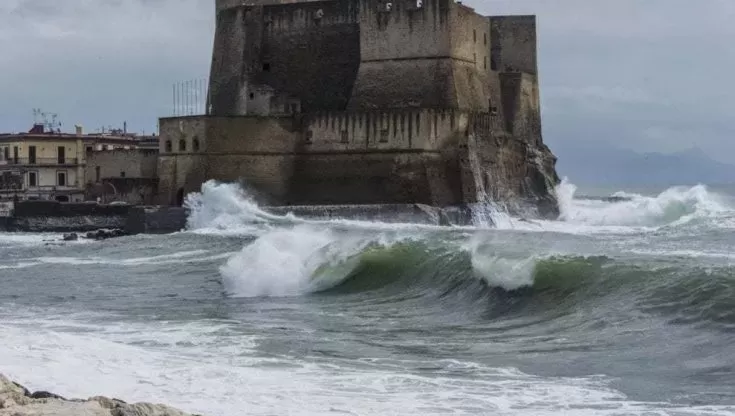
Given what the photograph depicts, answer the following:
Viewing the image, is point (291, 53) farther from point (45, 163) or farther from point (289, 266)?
point (289, 266)

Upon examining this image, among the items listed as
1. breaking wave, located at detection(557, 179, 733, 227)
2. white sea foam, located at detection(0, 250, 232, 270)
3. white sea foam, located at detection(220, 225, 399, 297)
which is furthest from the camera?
breaking wave, located at detection(557, 179, 733, 227)

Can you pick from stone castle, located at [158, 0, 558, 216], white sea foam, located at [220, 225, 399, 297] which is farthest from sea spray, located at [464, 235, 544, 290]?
stone castle, located at [158, 0, 558, 216]

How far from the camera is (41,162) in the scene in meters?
42.8

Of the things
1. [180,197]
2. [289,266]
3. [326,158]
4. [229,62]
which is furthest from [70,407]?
[229,62]

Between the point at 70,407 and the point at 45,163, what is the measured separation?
3617 centimetres

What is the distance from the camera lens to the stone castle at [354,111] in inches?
1326

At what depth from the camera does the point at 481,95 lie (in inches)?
1480

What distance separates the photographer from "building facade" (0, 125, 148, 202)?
4175cm

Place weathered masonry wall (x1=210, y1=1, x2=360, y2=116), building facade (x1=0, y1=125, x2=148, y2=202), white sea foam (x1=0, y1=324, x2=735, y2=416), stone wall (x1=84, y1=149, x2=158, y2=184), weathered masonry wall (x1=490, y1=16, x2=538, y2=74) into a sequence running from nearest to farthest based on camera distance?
1. white sea foam (x1=0, y1=324, x2=735, y2=416)
2. weathered masonry wall (x1=210, y1=1, x2=360, y2=116)
3. stone wall (x1=84, y1=149, x2=158, y2=184)
4. weathered masonry wall (x1=490, y1=16, x2=538, y2=74)
5. building facade (x1=0, y1=125, x2=148, y2=202)

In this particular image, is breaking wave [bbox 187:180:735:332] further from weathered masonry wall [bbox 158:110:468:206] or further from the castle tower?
the castle tower

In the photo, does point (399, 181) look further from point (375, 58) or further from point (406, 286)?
point (406, 286)

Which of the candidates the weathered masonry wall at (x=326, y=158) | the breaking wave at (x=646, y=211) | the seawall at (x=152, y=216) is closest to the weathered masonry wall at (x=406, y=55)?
the weathered masonry wall at (x=326, y=158)

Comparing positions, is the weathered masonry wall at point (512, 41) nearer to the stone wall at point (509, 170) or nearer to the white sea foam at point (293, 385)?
the stone wall at point (509, 170)

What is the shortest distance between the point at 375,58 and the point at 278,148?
379cm
